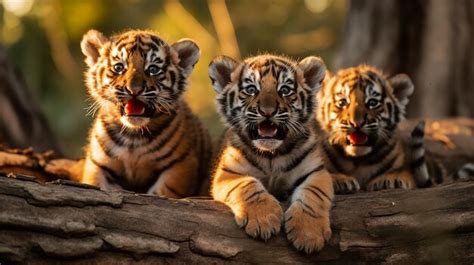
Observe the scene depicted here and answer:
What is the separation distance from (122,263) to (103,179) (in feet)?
4.21

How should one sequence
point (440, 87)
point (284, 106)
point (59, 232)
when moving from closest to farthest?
point (59, 232) → point (284, 106) → point (440, 87)

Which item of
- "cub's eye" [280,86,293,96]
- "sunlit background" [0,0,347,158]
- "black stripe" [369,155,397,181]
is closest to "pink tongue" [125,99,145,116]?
"cub's eye" [280,86,293,96]

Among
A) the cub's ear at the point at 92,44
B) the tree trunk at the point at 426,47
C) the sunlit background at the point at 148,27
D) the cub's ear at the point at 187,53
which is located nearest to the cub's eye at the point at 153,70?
the cub's ear at the point at 187,53

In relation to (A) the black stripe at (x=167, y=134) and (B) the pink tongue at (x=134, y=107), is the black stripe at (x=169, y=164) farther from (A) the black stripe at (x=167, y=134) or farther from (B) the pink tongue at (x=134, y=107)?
(B) the pink tongue at (x=134, y=107)

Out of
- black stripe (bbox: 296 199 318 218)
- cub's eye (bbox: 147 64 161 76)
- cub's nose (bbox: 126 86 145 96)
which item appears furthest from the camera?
cub's eye (bbox: 147 64 161 76)

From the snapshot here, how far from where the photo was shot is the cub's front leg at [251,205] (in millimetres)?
3822

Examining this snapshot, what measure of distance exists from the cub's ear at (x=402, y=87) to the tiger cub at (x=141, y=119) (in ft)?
4.54

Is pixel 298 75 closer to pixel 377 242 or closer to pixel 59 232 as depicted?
pixel 377 242

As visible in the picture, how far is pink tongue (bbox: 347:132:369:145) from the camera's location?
484 centimetres

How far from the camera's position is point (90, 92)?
16.3 feet

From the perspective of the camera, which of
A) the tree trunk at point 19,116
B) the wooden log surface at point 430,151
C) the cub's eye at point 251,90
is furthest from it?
the tree trunk at point 19,116

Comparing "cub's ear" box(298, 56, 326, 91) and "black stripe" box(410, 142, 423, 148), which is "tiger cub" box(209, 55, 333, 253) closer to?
"cub's ear" box(298, 56, 326, 91)

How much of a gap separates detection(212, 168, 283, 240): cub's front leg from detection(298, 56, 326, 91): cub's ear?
2.65 ft

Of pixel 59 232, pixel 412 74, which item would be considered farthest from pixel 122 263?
pixel 412 74
